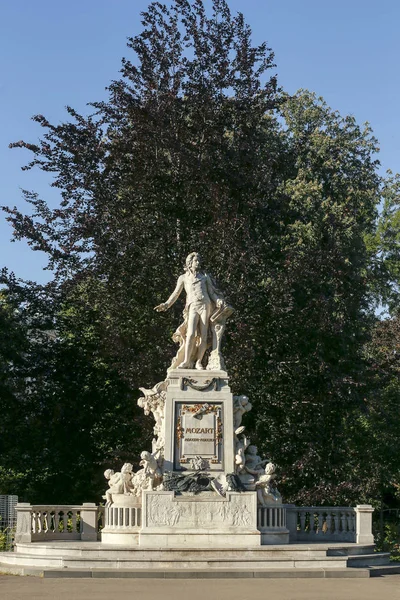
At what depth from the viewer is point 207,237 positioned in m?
31.8

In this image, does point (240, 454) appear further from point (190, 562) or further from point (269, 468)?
point (190, 562)

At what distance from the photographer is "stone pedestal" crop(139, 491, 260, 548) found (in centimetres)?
2197

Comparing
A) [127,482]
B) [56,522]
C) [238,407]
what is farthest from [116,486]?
[238,407]

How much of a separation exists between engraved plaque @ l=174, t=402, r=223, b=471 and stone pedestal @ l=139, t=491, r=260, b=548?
879 millimetres

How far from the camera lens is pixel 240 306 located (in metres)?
31.4

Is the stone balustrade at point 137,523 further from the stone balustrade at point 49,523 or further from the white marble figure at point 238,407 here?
the white marble figure at point 238,407

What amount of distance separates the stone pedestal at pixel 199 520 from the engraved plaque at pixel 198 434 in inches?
34.6

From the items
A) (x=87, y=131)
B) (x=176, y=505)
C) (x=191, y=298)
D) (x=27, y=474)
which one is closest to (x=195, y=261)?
(x=191, y=298)

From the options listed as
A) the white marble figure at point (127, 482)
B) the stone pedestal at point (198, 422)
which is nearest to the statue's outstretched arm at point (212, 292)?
the stone pedestal at point (198, 422)

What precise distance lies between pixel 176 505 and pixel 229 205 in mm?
11774

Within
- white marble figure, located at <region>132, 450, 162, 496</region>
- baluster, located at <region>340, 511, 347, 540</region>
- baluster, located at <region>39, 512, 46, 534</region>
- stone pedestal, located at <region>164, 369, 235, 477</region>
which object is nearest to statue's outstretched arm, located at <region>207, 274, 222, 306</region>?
stone pedestal, located at <region>164, 369, 235, 477</region>

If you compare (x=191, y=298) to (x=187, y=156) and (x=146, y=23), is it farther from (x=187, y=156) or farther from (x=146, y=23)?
(x=146, y=23)

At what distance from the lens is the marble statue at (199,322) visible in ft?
78.8

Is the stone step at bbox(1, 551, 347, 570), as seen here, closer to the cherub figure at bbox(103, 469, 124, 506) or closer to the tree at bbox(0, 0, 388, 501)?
the cherub figure at bbox(103, 469, 124, 506)
